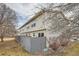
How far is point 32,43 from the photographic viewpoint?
2270 millimetres

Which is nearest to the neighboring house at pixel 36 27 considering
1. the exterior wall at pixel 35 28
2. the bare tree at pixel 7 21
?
the exterior wall at pixel 35 28

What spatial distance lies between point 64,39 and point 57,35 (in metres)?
0.09

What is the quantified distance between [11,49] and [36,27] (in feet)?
1.26

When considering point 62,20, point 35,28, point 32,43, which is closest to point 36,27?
point 35,28

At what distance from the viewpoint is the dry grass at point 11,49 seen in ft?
7.46

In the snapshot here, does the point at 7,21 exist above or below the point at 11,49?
above

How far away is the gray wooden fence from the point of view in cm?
227

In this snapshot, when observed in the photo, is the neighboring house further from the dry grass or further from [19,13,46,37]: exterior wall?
the dry grass

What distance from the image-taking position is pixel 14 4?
2285 mm

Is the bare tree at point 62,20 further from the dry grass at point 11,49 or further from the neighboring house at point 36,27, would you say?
the dry grass at point 11,49

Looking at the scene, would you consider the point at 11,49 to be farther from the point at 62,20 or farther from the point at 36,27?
the point at 62,20

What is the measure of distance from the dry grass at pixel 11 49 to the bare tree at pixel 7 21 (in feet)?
0.30

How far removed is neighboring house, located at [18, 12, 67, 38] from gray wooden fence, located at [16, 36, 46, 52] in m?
0.05

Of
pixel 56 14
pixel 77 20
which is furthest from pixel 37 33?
pixel 77 20
